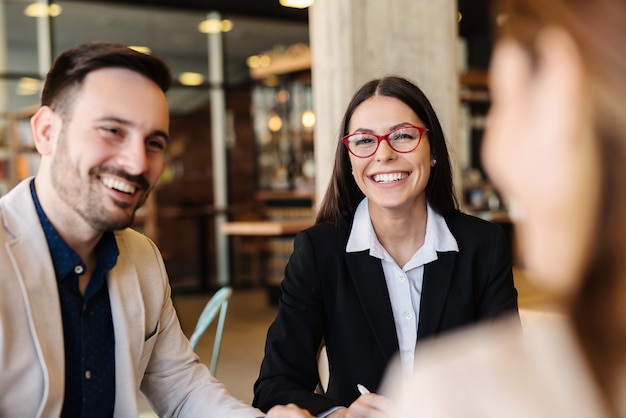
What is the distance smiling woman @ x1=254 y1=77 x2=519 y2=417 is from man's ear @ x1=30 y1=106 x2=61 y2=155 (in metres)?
0.79

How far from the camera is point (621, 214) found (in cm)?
56

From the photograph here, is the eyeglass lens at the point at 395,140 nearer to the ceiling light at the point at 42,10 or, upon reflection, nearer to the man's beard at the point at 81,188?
the man's beard at the point at 81,188

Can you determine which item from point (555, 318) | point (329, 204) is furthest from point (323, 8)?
point (555, 318)

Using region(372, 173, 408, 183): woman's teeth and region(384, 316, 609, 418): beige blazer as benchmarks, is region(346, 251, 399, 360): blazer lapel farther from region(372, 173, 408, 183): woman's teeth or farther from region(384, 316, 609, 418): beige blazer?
region(384, 316, 609, 418): beige blazer

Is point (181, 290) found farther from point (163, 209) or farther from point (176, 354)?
point (176, 354)

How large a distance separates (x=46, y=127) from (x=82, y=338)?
0.45 metres

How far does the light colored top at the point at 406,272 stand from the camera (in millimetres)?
2039

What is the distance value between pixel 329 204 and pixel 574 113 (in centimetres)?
175

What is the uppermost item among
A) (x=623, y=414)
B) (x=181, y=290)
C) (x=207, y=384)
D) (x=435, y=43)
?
(x=435, y=43)

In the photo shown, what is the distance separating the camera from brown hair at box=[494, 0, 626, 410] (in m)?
0.55

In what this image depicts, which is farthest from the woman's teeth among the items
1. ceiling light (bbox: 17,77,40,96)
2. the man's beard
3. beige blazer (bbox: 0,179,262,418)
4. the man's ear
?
ceiling light (bbox: 17,77,40,96)

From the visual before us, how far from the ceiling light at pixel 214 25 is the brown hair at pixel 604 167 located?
403 inches

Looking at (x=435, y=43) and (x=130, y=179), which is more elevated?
(x=435, y=43)

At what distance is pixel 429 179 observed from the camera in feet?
7.48
